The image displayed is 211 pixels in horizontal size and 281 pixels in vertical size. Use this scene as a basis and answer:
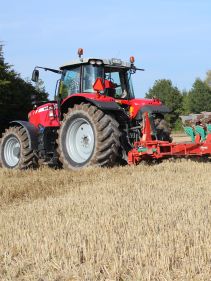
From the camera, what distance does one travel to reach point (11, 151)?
9.69m

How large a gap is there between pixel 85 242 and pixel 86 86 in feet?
17.6

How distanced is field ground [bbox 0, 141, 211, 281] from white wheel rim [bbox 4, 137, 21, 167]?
291 centimetres

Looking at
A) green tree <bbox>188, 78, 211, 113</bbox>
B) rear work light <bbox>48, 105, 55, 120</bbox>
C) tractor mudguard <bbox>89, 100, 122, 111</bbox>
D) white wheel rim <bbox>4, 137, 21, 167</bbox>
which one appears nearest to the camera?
tractor mudguard <bbox>89, 100, 122, 111</bbox>

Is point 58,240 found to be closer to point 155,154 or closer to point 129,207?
point 129,207

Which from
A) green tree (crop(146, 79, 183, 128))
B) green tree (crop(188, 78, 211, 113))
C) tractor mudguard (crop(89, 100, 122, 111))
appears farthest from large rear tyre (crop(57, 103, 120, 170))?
green tree (crop(188, 78, 211, 113))

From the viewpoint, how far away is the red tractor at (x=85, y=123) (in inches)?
305

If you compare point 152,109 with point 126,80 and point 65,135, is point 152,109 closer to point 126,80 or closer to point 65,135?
point 126,80

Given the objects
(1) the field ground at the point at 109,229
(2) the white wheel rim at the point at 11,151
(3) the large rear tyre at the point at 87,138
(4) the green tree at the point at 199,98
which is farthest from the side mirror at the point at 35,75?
(4) the green tree at the point at 199,98

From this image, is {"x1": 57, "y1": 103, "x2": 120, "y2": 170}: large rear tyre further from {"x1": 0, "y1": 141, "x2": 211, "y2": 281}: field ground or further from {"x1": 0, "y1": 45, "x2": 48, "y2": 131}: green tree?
{"x1": 0, "y1": 45, "x2": 48, "y2": 131}: green tree

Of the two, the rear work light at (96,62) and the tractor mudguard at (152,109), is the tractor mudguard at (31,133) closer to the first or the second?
the rear work light at (96,62)

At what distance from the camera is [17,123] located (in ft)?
32.1

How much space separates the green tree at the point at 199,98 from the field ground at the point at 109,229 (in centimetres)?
5061

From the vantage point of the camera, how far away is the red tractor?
773cm

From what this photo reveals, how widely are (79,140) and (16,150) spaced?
196cm
